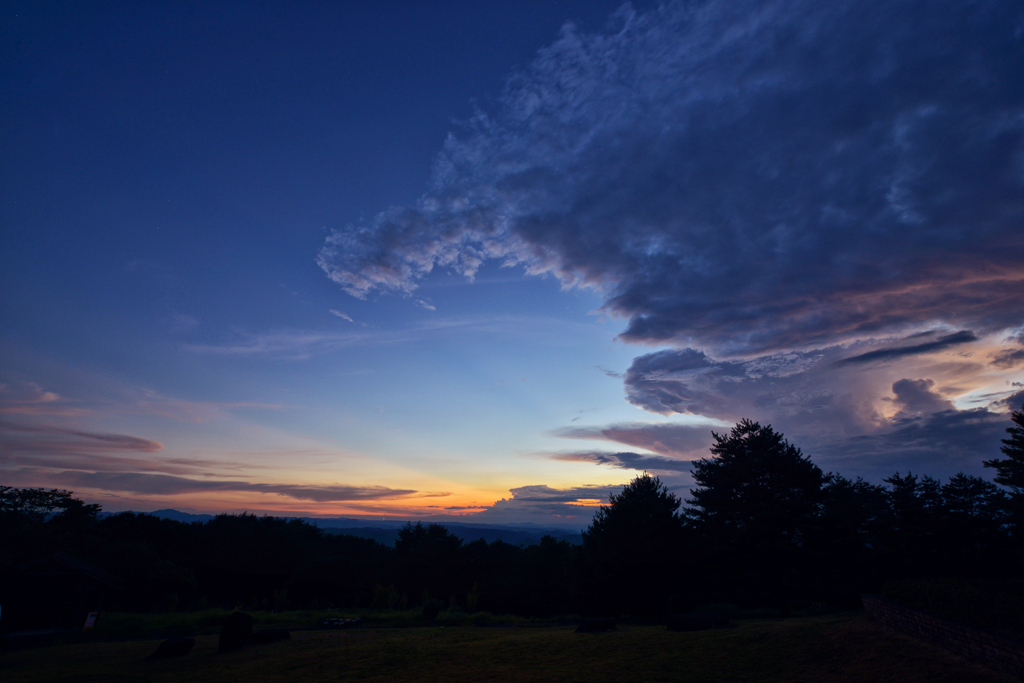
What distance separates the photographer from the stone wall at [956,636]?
23.6ft

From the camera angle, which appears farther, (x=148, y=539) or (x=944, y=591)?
(x=148, y=539)

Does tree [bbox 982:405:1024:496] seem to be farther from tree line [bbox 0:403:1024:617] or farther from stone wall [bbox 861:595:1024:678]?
stone wall [bbox 861:595:1024:678]

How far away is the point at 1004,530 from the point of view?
110ft

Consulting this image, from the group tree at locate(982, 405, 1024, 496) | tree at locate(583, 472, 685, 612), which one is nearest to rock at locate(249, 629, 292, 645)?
tree at locate(583, 472, 685, 612)

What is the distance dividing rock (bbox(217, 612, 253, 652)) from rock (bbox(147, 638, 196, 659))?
3.14ft

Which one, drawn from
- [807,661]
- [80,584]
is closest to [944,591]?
[807,661]

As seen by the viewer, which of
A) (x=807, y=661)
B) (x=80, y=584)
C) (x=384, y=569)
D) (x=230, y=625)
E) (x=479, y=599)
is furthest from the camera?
(x=384, y=569)

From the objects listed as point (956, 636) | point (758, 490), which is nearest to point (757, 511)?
point (758, 490)

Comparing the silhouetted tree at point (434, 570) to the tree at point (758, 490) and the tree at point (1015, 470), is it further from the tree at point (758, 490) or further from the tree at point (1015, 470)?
the tree at point (1015, 470)

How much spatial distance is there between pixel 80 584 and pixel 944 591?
111 feet

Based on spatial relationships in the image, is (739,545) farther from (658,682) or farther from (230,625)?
(230,625)

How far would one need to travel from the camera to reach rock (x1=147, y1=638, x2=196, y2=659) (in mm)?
14281

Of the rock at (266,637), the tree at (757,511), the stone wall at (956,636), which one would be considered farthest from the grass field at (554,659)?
the tree at (757,511)

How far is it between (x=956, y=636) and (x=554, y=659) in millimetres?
8832
